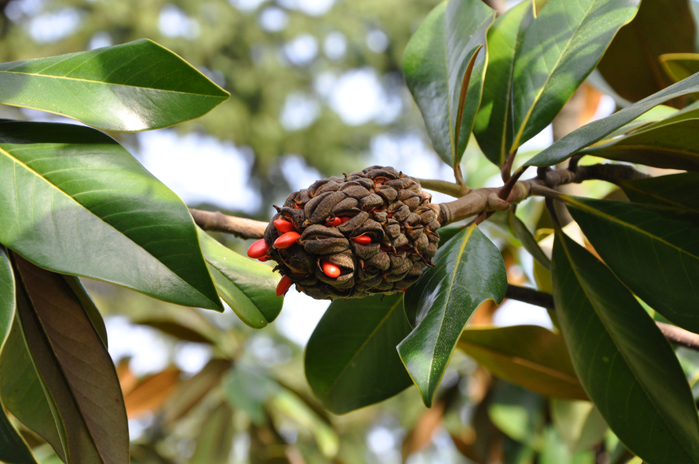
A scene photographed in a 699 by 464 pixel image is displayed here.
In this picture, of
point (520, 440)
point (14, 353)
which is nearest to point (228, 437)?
point (520, 440)

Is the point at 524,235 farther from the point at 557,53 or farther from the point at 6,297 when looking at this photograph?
the point at 6,297

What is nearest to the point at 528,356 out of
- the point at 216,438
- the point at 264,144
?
the point at 216,438

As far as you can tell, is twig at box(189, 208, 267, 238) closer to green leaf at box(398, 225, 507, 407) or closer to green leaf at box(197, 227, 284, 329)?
green leaf at box(197, 227, 284, 329)

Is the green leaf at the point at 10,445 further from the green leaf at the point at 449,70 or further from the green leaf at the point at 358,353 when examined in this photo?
the green leaf at the point at 449,70

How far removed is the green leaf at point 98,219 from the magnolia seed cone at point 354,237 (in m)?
0.10

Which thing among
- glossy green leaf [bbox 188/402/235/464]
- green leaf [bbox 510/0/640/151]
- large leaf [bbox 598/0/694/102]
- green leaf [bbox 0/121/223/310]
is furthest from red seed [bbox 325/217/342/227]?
glossy green leaf [bbox 188/402/235/464]

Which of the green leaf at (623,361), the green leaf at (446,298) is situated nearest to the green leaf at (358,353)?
the green leaf at (446,298)

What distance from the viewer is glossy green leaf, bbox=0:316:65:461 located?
0.60 m

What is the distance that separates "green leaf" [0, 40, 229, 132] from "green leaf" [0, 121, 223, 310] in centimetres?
5

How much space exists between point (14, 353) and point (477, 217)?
623mm

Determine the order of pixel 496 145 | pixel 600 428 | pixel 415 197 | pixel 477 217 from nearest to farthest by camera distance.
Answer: pixel 415 197 → pixel 477 217 → pixel 496 145 → pixel 600 428

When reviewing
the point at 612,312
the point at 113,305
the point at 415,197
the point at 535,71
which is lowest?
the point at 113,305

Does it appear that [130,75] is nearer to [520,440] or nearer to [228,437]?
[520,440]

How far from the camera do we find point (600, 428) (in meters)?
1.16
